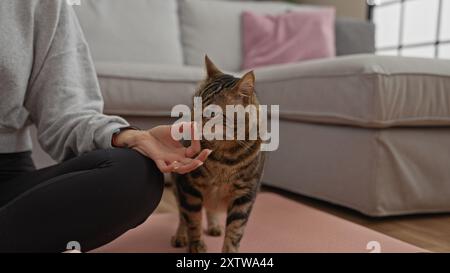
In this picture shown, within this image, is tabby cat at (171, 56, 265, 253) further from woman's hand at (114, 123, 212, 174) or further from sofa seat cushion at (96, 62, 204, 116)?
sofa seat cushion at (96, 62, 204, 116)

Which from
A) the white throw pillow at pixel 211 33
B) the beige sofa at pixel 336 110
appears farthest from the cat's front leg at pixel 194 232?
the white throw pillow at pixel 211 33

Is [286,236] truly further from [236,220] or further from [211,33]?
[211,33]

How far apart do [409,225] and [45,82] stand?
1136 millimetres

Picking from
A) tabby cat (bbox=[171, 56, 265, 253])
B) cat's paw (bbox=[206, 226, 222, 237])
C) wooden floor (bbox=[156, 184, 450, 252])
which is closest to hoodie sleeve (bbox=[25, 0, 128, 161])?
tabby cat (bbox=[171, 56, 265, 253])

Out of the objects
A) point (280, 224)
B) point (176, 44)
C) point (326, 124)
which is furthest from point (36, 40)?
point (176, 44)

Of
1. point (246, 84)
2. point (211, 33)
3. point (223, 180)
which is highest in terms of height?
point (211, 33)

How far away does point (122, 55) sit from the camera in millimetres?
2072

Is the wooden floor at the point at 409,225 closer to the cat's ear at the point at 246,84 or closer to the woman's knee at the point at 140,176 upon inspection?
the cat's ear at the point at 246,84

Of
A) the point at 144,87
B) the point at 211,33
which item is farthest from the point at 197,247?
the point at 211,33

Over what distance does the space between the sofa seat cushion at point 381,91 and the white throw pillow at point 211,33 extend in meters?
0.94

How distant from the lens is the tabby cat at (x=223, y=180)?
97 centimetres

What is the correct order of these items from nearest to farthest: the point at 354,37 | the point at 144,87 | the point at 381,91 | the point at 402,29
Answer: the point at 381,91
the point at 144,87
the point at 354,37
the point at 402,29

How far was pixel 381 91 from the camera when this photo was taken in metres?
1.32

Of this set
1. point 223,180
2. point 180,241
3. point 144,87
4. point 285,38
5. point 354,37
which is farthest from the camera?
point 354,37
